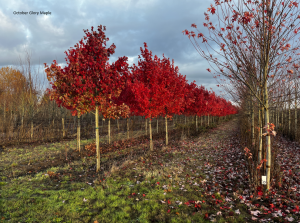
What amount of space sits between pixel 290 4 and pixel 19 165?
12.4 m

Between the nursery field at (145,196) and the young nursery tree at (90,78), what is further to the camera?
the young nursery tree at (90,78)

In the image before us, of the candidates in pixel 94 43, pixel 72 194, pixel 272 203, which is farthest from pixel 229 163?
pixel 94 43

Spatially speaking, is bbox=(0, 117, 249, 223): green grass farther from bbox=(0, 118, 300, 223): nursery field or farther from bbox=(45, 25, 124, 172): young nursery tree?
bbox=(45, 25, 124, 172): young nursery tree

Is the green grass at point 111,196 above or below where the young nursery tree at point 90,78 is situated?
below

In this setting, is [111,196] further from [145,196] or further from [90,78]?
[90,78]

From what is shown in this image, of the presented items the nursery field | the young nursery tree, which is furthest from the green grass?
the young nursery tree

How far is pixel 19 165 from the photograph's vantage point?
8703mm

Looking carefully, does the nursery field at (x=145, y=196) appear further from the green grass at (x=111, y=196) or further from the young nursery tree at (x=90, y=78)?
the young nursery tree at (x=90, y=78)

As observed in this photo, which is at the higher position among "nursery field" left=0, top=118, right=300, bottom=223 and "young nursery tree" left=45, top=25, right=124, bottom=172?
"young nursery tree" left=45, top=25, right=124, bottom=172

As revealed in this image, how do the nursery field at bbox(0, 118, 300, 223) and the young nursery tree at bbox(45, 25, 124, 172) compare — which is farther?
the young nursery tree at bbox(45, 25, 124, 172)

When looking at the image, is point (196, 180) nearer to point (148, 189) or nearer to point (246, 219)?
point (148, 189)

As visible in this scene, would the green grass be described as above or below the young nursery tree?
below

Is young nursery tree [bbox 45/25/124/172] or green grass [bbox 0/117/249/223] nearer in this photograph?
green grass [bbox 0/117/249/223]

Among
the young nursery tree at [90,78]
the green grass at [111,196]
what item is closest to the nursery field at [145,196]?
the green grass at [111,196]
